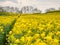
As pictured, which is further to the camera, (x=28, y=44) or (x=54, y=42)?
(x=28, y=44)

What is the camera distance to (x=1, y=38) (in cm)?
1242

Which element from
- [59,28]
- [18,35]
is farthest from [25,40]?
[59,28]

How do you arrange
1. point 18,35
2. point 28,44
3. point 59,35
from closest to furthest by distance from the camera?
point 28,44 → point 59,35 → point 18,35

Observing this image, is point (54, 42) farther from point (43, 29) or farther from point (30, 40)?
point (43, 29)

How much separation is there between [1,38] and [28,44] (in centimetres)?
513

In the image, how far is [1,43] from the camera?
12180 millimetres

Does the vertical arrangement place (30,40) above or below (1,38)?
above

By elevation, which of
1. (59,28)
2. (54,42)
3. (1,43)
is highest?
(54,42)

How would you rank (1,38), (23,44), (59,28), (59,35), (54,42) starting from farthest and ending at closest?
(1,38) < (59,28) < (59,35) < (23,44) < (54,42)

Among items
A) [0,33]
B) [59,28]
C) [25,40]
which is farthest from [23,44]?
[0,33]

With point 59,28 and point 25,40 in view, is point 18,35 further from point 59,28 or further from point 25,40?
point 25,40

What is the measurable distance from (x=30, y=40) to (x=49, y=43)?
0.88 metres

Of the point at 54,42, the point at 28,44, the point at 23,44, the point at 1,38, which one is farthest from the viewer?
the point at 1,38

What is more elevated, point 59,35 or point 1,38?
point 59,35
